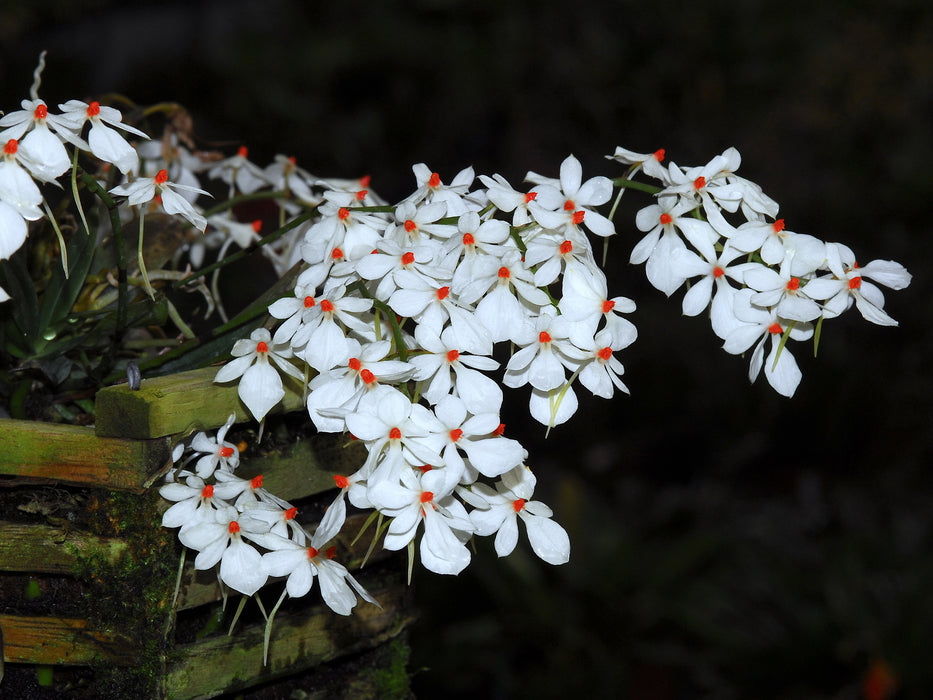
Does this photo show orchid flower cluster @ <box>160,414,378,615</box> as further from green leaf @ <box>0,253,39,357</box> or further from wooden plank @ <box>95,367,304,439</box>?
green leaf @ <box>0,253,39,357</box>

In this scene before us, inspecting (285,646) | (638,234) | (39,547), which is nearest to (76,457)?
(39,547)

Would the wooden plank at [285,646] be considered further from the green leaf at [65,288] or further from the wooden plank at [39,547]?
the green leaf at [65,288]

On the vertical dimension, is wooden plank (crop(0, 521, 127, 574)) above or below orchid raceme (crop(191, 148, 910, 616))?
below

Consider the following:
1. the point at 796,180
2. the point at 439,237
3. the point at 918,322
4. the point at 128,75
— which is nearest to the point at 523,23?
the point at 796,180

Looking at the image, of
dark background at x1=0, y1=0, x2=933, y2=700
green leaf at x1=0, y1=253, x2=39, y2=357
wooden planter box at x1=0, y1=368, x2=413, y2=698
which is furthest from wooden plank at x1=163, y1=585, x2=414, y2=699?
dark background at x1=0, y1=0, x2=933, y2=700

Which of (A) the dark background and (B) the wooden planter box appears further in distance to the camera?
(A) the dark background

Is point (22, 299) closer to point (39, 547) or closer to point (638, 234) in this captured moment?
point (39, 547)
